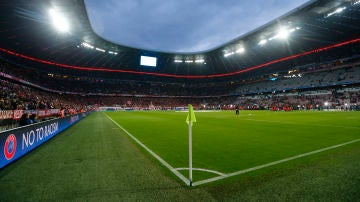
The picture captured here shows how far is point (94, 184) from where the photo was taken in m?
4.04

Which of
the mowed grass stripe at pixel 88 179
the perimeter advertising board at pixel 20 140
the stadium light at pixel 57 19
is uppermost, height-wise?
the stadium light at pixel 57 19

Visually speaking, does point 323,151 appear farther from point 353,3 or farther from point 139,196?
point 353,3

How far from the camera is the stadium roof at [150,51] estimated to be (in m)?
29.7

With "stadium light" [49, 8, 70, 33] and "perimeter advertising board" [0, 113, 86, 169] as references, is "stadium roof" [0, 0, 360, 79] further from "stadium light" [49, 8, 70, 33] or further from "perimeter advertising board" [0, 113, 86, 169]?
"perimeter advertising board" [0, 113, 86, 169]

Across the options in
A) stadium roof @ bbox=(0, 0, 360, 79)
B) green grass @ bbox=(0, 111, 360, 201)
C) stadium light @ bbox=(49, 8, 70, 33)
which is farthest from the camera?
stadium roof @ bbox=(0, 0, 360, 79)

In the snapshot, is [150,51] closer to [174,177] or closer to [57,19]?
[57,19]

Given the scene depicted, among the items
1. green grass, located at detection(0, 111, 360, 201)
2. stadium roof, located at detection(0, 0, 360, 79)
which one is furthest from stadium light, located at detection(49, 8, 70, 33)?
green grass, located at detection(0, 111, 360, 201)

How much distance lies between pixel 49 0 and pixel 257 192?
3172 centimetres

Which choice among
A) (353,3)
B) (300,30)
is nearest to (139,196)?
(353,3)

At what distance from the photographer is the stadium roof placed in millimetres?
29656

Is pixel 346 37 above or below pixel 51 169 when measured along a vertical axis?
above

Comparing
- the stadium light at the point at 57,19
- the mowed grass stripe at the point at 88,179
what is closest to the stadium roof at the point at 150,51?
the stadium light at the point at 57,19

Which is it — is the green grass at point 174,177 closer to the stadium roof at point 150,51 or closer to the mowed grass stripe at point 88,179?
the mowed grass stripe at point 88,179

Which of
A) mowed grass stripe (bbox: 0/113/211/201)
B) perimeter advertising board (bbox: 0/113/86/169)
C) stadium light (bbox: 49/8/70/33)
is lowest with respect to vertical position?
mowed grass stripe (bbox: 0/113/211/201)
